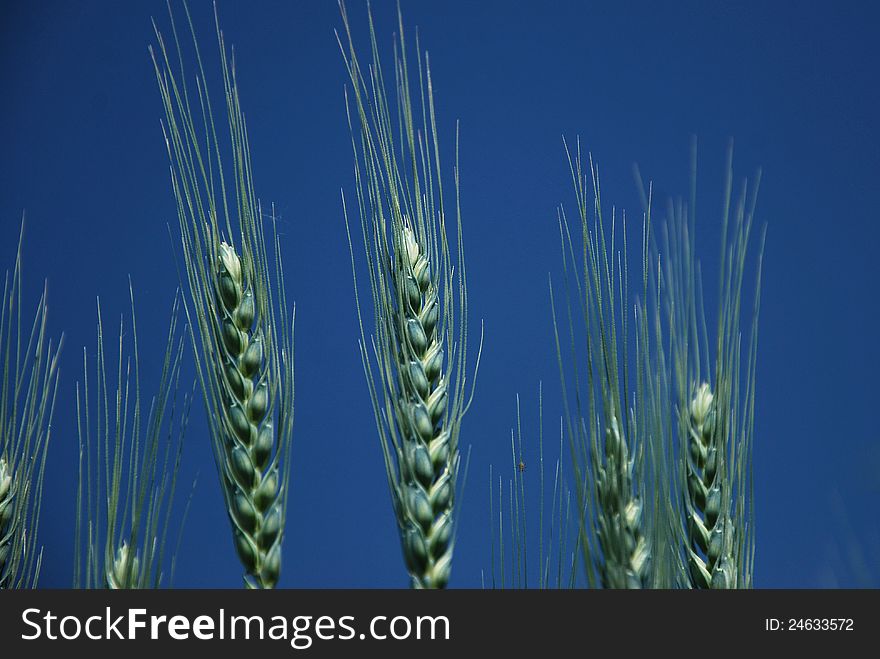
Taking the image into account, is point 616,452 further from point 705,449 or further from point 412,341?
point 412,341

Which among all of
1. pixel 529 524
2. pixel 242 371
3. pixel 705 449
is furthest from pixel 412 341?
pixel 529 524

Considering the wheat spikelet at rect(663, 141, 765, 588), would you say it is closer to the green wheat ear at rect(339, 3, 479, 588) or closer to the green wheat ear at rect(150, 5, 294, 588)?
the green wheat ear at rect(339, 3, 479, 588)

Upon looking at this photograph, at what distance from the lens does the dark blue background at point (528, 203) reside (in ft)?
4.68

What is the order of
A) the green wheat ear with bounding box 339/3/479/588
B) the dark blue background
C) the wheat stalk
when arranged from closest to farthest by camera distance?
1. the green wheat ear with bounding box 339/3/479/588
2. the wheat stalk
3. the dark blue background

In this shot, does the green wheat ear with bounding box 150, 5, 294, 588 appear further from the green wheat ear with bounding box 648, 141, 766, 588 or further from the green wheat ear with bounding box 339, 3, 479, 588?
the green wheat ear with bounding box 648, 141, 766, 588

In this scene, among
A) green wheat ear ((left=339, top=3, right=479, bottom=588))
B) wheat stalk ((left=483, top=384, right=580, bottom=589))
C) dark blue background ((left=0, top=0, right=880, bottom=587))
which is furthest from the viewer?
dark blue background ((left=0, top=0, right=880, bottom=587))

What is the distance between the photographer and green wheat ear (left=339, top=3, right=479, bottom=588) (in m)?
0.82

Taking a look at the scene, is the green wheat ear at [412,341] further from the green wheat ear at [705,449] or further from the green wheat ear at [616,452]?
the green wheat ear at [705,449]

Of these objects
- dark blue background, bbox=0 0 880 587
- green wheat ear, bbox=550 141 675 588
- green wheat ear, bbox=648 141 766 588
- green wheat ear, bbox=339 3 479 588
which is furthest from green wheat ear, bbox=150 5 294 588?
dark blue background, bbox=0 0 880 587

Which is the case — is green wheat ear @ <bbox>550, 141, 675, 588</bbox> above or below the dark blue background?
below

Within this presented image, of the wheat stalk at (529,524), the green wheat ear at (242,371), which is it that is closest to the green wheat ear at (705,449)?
the wheat stalk at (529,524)

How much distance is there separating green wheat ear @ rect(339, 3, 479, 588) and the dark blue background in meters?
0.52

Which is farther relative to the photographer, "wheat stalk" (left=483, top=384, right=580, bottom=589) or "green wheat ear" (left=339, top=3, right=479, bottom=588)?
"wheat stalk" (left=483, top=384, right=580, bottom=589)
